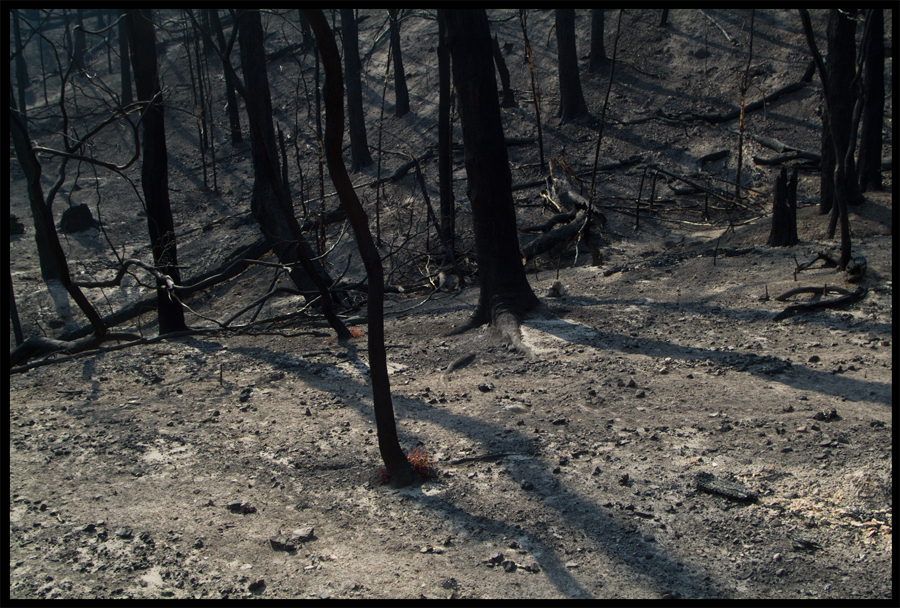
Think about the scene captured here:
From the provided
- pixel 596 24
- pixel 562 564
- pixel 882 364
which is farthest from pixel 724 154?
pixel 562 564

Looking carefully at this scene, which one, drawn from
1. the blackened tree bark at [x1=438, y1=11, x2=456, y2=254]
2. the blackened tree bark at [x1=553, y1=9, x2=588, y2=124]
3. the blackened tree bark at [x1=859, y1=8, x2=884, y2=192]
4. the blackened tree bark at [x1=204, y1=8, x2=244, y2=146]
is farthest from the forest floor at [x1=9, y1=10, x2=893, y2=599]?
the blackened tree bark at [x1=204, y1=8, x2=244, y2=146]

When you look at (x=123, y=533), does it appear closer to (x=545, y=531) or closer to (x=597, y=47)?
(x=545, y=531)

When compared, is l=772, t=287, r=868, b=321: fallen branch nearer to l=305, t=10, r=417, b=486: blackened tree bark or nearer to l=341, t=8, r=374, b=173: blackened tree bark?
l=305, t=10, r=417, b=486: blackened tree bark

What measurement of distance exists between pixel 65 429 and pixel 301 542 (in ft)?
9.13

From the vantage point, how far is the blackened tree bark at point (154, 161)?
7.80 m

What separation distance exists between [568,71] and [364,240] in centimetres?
1586

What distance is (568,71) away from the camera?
57.7ft

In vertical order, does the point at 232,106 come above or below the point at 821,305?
above

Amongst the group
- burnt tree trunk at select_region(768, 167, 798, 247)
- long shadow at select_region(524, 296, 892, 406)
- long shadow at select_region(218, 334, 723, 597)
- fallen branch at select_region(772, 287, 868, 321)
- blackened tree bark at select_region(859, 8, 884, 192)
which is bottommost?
long shadow at select_region(218, 334, 723, 597)

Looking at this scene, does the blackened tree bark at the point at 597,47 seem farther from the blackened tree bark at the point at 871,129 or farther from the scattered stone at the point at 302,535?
the scattered stone at the point at 302,535

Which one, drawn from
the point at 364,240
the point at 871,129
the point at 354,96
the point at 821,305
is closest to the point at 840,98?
the point at 871,129

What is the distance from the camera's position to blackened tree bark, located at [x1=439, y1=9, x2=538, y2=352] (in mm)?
6711

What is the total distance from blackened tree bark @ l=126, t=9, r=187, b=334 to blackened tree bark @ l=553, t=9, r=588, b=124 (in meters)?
11.9

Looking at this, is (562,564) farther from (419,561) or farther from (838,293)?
(838,293)
